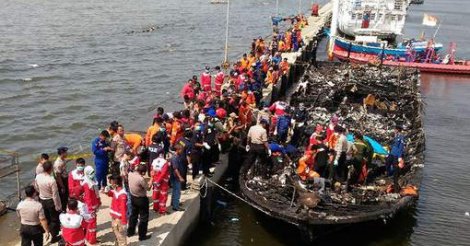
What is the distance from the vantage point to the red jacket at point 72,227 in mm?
7180

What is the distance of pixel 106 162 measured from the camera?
10.4 metres

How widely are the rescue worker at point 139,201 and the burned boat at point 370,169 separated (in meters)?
2.89

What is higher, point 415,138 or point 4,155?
point 415,138

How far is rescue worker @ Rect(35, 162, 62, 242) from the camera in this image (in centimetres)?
801

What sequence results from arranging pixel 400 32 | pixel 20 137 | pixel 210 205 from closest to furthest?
pixel 210 205, pixel 20 137, pixel 400 32

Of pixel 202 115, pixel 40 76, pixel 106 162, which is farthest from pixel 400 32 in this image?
pixel 106 162

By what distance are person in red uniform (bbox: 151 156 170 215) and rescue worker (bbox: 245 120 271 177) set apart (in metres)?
3.06

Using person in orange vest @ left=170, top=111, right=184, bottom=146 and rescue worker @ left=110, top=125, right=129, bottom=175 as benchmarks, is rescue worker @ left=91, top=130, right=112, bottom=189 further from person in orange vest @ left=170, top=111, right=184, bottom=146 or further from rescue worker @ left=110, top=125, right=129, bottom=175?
person in orange vest @ left=170, top=111, right=184, bottom=146

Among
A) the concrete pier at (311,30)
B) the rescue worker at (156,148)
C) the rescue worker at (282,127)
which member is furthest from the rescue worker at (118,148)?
the concrete pier at (311,30)

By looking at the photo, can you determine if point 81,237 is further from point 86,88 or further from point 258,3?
point 258,3

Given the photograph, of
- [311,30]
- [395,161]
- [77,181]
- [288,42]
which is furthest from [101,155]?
[311,30]

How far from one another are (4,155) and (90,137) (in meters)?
3.10

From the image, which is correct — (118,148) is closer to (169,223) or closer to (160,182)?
(160,182)

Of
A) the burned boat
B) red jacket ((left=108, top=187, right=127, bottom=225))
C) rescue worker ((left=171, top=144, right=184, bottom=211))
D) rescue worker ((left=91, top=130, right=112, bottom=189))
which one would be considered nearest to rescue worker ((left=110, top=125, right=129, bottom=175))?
rescue worker ((left=91, top=130, right=112, bottom=189))
